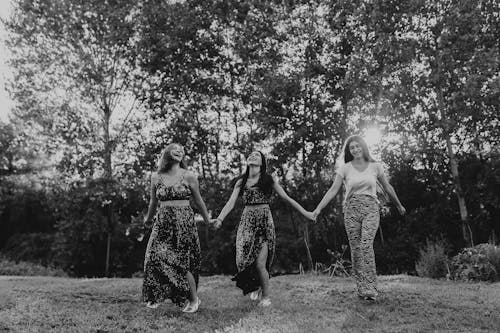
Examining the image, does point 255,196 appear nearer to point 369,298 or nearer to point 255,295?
point 255,295

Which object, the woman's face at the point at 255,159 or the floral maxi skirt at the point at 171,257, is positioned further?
the woman's face at the point at 255,159

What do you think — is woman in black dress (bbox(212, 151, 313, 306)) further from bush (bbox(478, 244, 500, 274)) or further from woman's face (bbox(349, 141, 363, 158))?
bush (bbox(478, 244, 500, 274))

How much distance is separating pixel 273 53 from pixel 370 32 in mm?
3741

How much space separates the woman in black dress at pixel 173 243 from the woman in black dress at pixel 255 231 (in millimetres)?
608

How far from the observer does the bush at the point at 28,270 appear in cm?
1928

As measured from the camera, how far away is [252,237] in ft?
22.8

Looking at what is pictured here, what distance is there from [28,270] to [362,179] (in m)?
17.4

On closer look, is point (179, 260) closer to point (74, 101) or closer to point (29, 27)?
point (74, 101)

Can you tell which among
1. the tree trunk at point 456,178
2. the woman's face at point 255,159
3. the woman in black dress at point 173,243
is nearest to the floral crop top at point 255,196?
the woman's face at point 255,159

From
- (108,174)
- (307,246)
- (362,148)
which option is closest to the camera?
(362,148)

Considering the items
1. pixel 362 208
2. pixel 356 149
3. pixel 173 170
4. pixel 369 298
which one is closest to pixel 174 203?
pixel 173 170

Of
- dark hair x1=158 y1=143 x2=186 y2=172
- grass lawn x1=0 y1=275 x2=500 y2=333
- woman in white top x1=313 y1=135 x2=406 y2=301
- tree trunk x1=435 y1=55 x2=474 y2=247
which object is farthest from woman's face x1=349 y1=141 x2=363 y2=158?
Result: tree trunk x1=435 y1=55 x2=474 y2=247

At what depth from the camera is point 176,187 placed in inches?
256

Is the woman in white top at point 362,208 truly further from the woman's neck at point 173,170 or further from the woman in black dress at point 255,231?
the woman's neck at point 173,170
